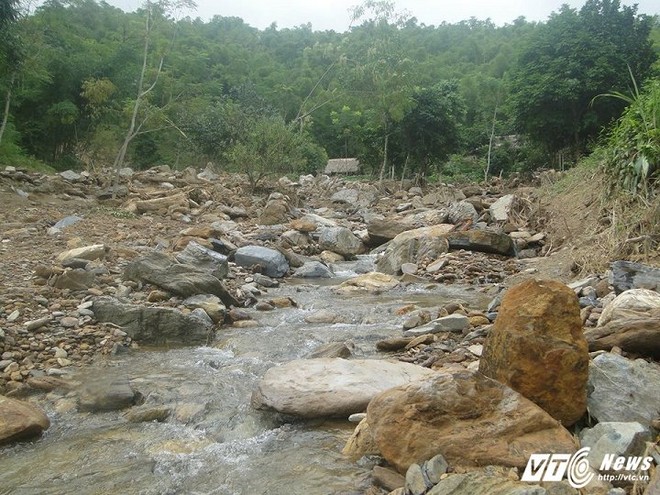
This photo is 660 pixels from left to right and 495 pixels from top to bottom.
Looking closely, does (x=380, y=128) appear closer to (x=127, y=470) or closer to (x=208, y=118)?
(x=208, y=118)

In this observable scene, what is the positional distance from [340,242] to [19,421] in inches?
329

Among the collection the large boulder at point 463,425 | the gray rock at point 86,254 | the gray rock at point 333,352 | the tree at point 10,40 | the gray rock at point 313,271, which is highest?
the tree at point 10,40

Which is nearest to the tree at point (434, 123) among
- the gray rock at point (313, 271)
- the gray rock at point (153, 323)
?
the gray rock at point (313, 271)

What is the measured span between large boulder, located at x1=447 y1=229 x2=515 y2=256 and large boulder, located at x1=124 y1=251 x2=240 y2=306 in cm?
456

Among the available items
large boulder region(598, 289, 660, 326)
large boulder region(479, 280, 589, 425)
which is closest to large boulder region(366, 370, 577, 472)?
large boulder region(479, 280, 589, 425)

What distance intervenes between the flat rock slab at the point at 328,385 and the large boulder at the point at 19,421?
4.37 feet

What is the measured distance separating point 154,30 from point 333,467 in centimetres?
1424

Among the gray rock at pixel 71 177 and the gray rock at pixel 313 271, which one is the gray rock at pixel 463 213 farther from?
the gray rock at pixel 71 177

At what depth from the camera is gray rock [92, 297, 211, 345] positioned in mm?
5125

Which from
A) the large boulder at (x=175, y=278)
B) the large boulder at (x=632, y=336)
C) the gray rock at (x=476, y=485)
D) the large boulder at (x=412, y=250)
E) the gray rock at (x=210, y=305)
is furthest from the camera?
the large boulder at (x=412, y=250)

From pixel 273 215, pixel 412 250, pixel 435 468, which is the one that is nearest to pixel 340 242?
pixel 412 250

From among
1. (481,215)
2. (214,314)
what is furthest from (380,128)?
(214,314)

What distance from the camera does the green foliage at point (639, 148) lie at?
19.2 ft

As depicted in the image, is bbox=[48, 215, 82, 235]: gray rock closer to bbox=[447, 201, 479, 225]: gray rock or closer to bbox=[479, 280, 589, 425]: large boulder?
bbox=[447, 201, 479, 225]: gray rock
